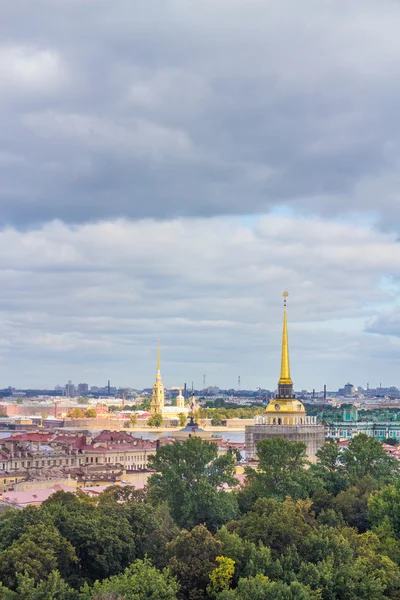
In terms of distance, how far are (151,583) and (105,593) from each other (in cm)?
195

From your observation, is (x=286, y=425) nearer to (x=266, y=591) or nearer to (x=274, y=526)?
(x=274, y=526)

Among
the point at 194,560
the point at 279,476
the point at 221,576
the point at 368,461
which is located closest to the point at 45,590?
the point at 194,560

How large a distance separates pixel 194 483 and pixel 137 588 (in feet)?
64.0

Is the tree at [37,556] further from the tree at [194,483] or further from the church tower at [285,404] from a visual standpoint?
the church tower at [285,404]

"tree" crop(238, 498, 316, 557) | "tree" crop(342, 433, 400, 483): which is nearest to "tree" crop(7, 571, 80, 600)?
"tree" crop(238, 498, 316, 557)

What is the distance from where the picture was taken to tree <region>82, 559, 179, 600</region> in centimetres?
3203

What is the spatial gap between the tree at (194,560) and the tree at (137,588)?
1732 millimetres

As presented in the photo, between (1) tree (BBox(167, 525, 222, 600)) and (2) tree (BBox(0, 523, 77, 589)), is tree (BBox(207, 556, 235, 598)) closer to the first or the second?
(1) tree (BBox(167, 525, 222, 600))

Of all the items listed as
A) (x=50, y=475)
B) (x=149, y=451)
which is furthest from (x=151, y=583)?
(x=149, y=451)

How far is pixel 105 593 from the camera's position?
31.6 meters

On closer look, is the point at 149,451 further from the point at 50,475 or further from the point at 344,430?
the point at 344,430

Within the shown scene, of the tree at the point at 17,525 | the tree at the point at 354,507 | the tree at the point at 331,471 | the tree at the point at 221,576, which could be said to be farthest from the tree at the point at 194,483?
the tree at the point at 221,576

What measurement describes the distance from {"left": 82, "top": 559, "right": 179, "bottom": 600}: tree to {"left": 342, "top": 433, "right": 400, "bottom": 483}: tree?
26.7m

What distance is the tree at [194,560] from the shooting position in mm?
35938
